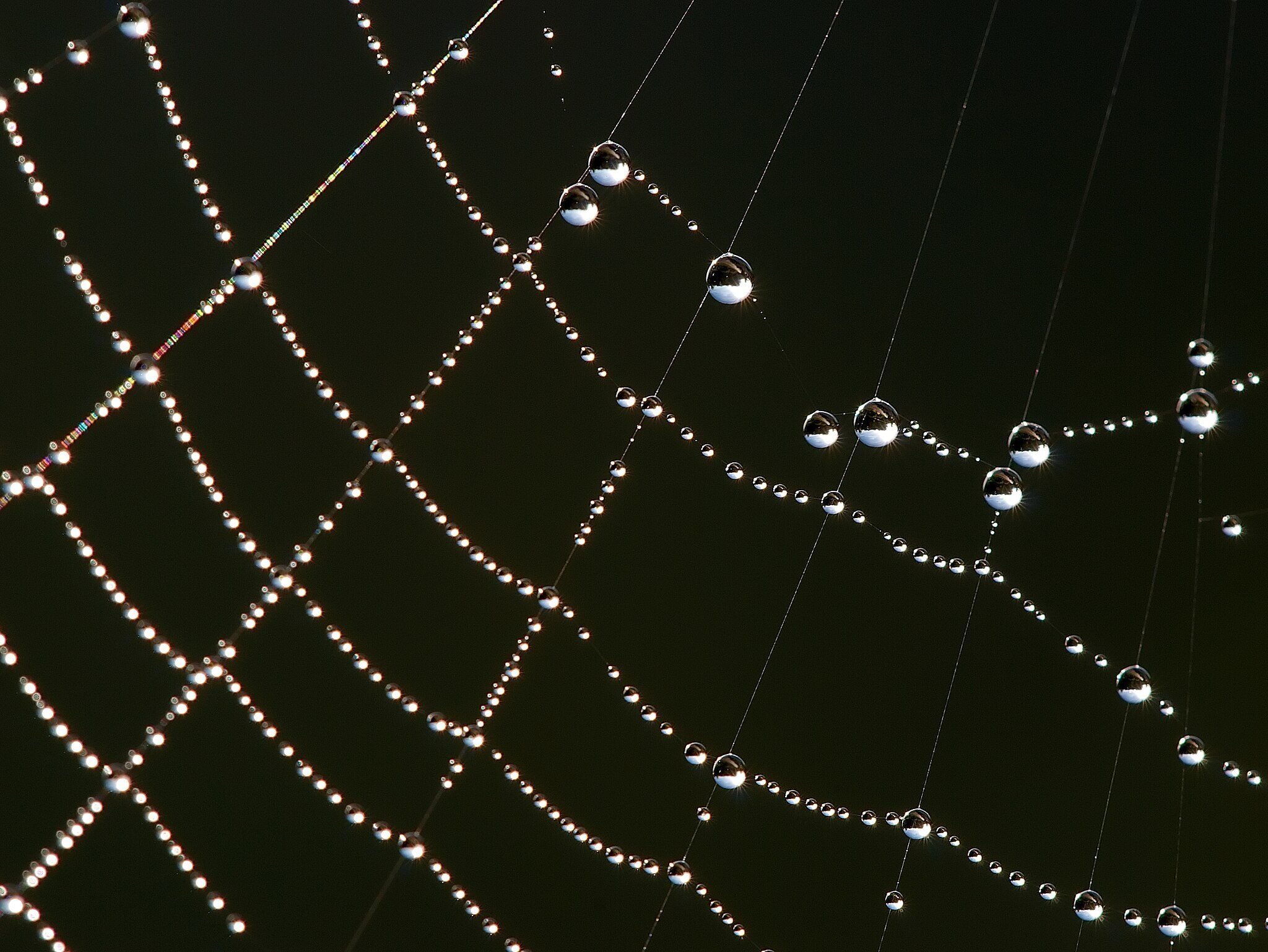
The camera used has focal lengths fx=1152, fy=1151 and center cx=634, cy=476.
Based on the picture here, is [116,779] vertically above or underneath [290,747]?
underneath

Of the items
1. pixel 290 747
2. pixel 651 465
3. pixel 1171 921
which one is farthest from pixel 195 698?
pixel 1171 921

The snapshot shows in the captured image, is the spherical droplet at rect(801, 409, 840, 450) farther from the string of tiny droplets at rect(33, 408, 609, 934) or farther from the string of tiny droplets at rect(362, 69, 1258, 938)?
the string of tiny droplets at rect(33, 408, 609, 934)

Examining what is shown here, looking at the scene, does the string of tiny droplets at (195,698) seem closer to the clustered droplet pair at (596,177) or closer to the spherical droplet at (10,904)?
the spherical droplet at (10,904)

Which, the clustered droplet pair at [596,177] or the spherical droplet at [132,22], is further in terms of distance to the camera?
the clustered droplet pair at [596,177]

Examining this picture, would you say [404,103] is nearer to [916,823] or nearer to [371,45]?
[371,45]

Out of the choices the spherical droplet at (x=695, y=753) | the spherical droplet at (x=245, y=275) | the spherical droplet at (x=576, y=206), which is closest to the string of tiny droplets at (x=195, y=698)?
the spherical droplet at (x=245, y=275)

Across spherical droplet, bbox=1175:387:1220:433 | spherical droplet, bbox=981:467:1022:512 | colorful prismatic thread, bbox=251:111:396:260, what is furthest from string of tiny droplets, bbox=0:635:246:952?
spherical droplet, bbox=1175:387:1220:433

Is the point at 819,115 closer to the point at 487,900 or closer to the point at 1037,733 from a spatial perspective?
the point at 1037,733
